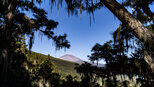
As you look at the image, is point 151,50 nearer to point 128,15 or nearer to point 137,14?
point 128,15

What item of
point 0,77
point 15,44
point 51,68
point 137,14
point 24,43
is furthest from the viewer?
point 51,68

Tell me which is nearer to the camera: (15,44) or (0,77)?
(0,77)

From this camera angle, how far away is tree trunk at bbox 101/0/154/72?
2.44m

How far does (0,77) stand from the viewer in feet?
15.3

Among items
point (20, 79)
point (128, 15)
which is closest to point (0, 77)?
point (20, 79)

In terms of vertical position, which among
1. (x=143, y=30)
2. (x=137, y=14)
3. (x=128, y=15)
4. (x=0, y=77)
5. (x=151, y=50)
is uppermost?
(x=137, y=14)

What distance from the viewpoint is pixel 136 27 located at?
8.21ft

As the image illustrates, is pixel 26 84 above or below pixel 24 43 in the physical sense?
below

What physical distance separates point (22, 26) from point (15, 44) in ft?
Answer: 3.33

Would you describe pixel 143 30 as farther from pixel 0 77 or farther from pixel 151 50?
pixel 0 77

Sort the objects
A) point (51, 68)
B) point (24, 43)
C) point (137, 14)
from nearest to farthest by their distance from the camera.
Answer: point (137, 14) → point (24, 43) → point (51, 68)

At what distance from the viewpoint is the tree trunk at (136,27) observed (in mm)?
2439

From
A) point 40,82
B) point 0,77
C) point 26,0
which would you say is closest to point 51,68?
point 40,82

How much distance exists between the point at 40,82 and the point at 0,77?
1.88m
